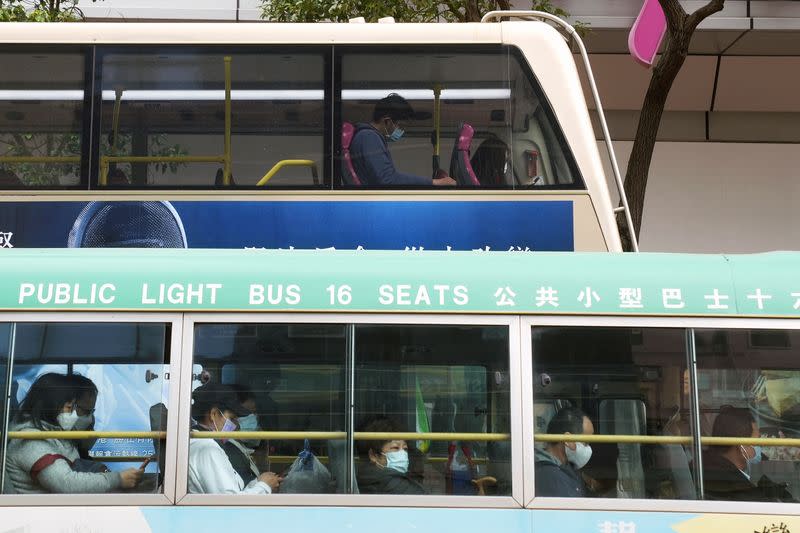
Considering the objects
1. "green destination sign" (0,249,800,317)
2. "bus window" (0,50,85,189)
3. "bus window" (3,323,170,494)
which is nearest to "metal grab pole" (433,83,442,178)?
"green destination sign" (0,249,800,317)

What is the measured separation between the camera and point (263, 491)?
5.28 m

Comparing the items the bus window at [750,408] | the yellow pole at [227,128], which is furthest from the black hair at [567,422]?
the yellow pole at [227,128]

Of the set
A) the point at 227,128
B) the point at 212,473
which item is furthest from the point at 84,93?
the point at 212,473

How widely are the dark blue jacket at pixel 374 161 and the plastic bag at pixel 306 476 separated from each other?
240 centimetres

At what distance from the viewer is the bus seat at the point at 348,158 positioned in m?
7.14

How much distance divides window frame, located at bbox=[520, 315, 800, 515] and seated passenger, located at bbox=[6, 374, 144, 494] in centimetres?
202

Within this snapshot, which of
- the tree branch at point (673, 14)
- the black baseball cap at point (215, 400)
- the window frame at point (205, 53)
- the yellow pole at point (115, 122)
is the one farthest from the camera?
the tree branch at point (673, 14)

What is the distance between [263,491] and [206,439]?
40 cm

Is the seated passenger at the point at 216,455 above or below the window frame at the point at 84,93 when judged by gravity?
below

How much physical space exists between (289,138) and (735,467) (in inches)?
146

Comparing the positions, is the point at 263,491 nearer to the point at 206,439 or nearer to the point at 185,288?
the point at 206,439

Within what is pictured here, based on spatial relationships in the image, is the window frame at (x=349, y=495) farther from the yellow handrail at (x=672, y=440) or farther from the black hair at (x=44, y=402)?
the black hair at (x=44, y=402)

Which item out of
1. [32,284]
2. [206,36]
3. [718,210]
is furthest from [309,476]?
[718,210]

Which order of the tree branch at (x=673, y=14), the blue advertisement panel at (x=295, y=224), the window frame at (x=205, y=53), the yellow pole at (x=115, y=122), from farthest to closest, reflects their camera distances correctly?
the tree branch at (x=673, y=14) → the yellow pole at (x=115, y=122) → the window frame at (x=205, y=53) → the blue advertisement panel at (x=295, y=224)
